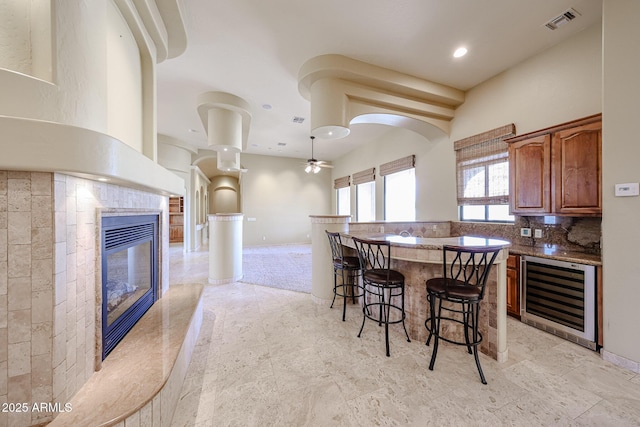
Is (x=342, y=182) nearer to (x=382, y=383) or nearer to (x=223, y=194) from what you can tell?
(x=382, y=383)

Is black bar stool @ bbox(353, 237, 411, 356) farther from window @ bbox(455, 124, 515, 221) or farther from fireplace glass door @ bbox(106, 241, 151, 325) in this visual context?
window @ bbox(455, 124, 515, 221)

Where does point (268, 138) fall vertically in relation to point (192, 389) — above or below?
above

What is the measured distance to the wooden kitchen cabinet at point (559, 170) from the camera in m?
2.25

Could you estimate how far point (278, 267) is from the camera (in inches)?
209

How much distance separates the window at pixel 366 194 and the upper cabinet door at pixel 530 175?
3.83 m

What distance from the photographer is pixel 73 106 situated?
1.22 meters

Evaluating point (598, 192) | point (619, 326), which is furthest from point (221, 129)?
point (619, 326)

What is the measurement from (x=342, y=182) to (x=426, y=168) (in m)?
3.87

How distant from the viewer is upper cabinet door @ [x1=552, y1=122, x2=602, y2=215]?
87.9 inches

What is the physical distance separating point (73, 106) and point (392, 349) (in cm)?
296

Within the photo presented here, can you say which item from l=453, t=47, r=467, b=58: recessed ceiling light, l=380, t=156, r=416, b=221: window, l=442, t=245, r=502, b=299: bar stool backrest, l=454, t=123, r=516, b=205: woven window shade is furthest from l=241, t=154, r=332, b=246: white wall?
l=442, t=245, r=502, b=299: bar stool backrest

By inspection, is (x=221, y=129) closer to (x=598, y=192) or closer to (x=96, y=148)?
(x=96, y=148)

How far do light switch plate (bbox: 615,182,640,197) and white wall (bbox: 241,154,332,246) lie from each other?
7.54m

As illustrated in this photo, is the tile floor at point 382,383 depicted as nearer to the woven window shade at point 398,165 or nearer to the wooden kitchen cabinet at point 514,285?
the wooden kitchen cabinet at point 514,285
